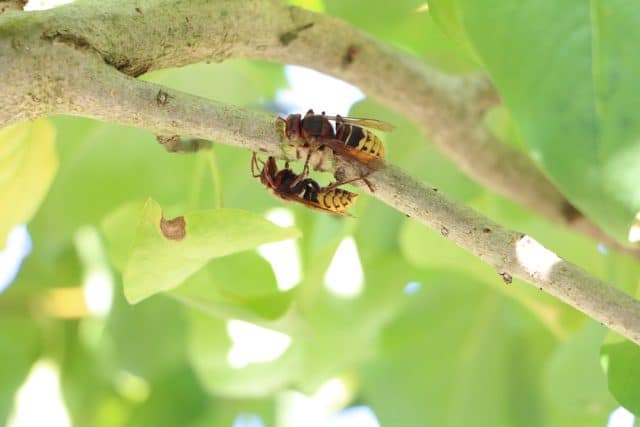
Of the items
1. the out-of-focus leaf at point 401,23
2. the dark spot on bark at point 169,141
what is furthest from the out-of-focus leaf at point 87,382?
the dark spot on bark at point 169,141

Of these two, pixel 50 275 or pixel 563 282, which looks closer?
pixel 563 282

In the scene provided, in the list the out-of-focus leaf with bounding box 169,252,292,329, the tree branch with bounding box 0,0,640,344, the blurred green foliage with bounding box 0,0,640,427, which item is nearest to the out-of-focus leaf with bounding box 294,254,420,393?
the blurred green foliage with bounding box 0,0,640,427

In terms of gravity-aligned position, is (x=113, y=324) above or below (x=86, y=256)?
below

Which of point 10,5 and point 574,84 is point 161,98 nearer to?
point 10,5

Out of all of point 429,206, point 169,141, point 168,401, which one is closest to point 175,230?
point 169,141

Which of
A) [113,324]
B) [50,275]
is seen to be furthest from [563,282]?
[50,275]

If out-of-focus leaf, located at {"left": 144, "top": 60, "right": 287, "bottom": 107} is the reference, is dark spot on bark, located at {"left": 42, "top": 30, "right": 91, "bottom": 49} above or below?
below

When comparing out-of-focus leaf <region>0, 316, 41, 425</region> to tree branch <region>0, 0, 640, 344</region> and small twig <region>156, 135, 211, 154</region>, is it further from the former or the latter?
tree branch <region>0, 0, 640, 344</region>

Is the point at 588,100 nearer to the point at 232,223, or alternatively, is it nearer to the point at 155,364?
the point at 232,223

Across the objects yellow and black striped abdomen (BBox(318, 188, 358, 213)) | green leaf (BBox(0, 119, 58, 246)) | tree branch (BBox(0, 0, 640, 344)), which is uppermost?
green leaf (BBox(0, 119, 58, 246))
